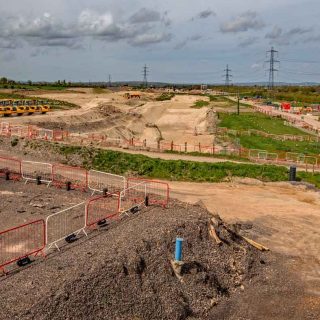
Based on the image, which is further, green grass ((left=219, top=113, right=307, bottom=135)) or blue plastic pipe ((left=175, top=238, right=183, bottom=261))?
green grass ((left=219, top=113, right=307, bottom=135))

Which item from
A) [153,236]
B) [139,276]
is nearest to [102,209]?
[153,236]

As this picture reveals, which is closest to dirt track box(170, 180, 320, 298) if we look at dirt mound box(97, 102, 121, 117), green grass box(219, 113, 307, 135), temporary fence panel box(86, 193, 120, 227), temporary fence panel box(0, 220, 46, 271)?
temporary fence panel box(86, 193, 120, 227)

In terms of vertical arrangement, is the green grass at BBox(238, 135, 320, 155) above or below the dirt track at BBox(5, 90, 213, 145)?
below

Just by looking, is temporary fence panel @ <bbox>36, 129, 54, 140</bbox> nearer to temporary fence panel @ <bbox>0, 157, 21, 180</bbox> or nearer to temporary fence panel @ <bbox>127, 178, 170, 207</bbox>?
temporary fence panel @ <bbox>0, 157, 21, 180</bbox>

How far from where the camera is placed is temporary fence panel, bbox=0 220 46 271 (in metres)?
18.8

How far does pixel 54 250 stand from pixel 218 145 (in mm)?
36161

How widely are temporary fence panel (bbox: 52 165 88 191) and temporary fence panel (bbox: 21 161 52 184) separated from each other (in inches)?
16.7

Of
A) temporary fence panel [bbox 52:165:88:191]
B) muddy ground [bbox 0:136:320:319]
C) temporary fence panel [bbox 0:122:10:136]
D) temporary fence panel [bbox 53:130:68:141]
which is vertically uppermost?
temporary fence panel [bbox 0:122:10:136]

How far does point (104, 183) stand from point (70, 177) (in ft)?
8.75

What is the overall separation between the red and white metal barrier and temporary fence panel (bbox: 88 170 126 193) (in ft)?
9.02

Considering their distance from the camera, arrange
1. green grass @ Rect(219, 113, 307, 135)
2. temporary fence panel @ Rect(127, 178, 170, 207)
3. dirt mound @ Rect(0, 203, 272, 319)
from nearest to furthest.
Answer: dirt mound @ Rect(0, 203, 272, 319) → temporary fence panel @ Rect(127, 178, 170, 207) → green grass @ Rect(219, 113, 307, 135)

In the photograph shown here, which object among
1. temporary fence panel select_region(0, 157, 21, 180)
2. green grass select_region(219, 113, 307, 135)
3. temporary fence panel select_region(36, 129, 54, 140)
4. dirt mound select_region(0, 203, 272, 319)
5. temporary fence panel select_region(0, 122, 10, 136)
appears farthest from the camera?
green grass select_region(219, 113, 307, 135)

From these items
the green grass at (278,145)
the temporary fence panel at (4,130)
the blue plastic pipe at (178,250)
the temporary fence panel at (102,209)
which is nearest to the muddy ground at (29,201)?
the temporary fence panel at (102,209)

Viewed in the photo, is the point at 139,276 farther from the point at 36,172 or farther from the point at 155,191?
the point at 36,172
